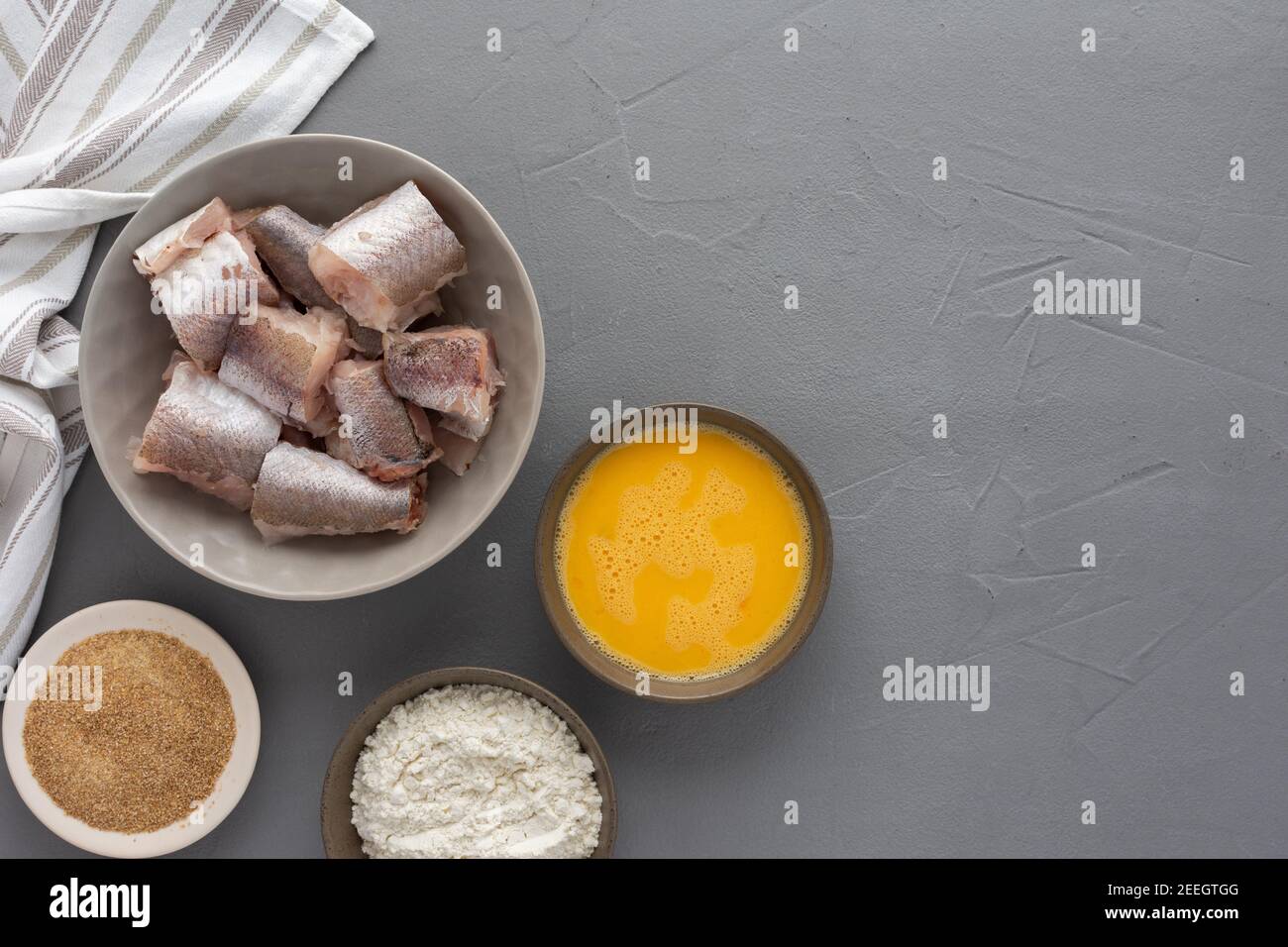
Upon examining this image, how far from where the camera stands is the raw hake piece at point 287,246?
1.85 metres

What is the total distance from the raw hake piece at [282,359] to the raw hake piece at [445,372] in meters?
0.11

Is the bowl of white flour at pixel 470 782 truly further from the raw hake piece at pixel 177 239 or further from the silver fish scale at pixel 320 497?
the raw hake piece at pixel 177 239

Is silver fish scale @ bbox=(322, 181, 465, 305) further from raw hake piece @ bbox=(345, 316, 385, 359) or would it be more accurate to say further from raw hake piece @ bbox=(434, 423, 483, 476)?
raw hake piece @ bbox=(434, 423, 483, 476)

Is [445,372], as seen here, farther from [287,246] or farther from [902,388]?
[902,388]

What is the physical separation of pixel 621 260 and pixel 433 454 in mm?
577

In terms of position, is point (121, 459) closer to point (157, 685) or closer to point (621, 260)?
point (157, 685)

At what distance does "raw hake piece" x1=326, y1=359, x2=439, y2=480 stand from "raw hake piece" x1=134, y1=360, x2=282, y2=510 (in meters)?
0.13

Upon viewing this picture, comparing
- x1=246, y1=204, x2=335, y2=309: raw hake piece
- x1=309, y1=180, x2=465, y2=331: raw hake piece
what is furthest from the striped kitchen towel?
x1=309, y1=180, x2=465, y2=331: raw hake piece

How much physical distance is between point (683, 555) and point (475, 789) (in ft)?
1.91

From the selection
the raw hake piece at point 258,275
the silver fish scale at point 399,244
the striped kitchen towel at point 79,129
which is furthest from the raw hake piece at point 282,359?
the striped kitchen towel at point 79,129

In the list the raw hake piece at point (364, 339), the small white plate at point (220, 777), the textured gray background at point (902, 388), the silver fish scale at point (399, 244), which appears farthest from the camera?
the textured gray background at point (902, 388)

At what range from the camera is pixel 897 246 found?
7.24 feet

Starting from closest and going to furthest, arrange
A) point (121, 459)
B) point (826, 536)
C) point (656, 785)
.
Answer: point (121, 459) → point (826, 536) → point (656, 785)

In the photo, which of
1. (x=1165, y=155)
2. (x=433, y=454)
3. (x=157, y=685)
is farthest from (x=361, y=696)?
(x=1165, y=155)
